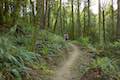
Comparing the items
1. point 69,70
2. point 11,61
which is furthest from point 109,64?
point 11,61

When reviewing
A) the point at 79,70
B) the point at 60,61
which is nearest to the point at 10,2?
the point at 60,61

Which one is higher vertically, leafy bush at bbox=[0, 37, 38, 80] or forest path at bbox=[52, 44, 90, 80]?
leafy bush at bbox=[0, 37, 38, 80]

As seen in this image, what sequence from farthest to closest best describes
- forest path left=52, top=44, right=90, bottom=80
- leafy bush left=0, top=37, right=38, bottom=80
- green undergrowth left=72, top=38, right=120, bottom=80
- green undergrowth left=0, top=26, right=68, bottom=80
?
forest path left=52, top=44, right=90, bottom=80
green undergrowth left=72, top=38, right=120, bottom=80
green undergrowth left=0, top=26, right=68, bottom=80
leafy bush left=0, top=37, right=38, bottom=80

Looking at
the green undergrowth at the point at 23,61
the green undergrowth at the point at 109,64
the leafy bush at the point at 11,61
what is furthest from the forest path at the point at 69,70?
the leafy bush at the point at 11,61

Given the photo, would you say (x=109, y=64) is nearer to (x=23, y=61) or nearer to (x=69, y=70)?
(x=69, y=70)

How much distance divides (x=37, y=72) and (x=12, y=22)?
844cm

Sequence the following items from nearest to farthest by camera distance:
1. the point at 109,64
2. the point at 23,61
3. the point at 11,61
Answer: the point at 11,61 → the point at 23,61 → the point at 109,64

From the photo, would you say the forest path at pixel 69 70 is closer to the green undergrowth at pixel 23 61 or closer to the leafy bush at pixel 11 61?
the green undergrowth at pixel 23 61

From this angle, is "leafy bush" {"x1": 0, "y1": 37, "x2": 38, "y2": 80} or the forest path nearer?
"leafy bush" {"x1": 0, "y1": 37, "x2": 38, "y2": 80}

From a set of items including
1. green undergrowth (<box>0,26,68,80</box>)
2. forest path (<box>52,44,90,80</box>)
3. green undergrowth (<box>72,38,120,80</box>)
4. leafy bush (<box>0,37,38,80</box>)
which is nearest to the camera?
leafy bush (<box>0,37,38,80</box>)

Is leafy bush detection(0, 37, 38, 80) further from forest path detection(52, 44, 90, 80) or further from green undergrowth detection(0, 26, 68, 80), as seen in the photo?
forest path detection(52, 44, 90, 80)

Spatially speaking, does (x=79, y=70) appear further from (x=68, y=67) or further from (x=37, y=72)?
(x=37, y=72)

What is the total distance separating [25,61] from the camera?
1032cm

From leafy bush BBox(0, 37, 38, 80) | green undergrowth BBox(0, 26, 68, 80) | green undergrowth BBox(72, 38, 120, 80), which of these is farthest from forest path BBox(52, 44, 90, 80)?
leafy bush BBox(0, 37, 38, 80)
